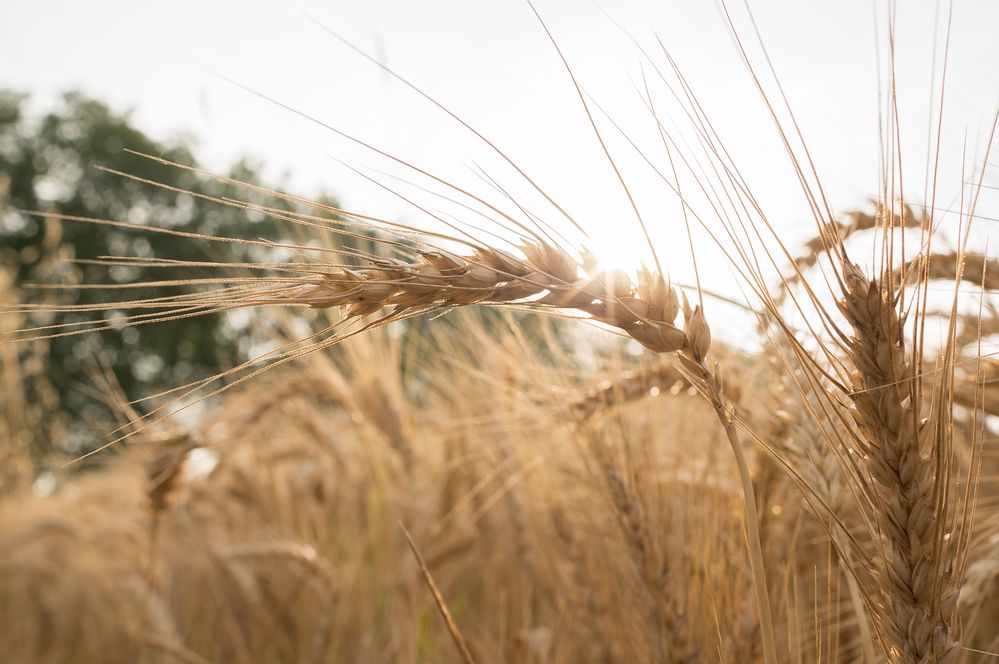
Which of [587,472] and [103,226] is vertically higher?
[103,226]

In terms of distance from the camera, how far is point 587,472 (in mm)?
997

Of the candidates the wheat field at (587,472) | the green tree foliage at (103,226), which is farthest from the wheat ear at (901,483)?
the green tree foliage at (103,226)

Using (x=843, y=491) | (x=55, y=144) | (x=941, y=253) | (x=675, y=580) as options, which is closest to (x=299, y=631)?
(x=675, y=580)

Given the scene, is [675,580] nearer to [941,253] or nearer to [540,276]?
[540,276]

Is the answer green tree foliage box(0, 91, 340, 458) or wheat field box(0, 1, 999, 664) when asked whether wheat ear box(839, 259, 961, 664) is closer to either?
wheat field box(0, 1, 999, 664)

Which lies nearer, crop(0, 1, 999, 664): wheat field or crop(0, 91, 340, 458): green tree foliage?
crop(0, 1, 999, 664): wheat field

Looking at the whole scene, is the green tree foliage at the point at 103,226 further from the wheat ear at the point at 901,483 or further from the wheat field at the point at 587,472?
the wheat ear at the point at 901,483

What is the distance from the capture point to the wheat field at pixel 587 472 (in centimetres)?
47

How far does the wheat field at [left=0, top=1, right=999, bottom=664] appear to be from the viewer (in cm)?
47

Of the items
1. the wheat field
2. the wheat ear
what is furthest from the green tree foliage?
the wheat ear

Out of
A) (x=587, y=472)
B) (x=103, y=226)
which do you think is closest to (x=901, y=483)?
(x=587, y=472)

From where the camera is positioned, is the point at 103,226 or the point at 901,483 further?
the point at 103,226

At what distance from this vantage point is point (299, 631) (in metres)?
1.79

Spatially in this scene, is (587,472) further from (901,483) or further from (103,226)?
(103,226)
